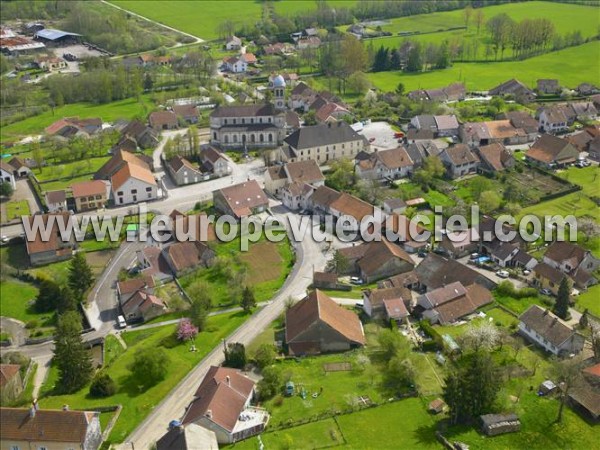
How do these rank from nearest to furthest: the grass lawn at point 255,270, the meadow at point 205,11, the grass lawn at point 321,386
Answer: the grass lawn at point 321,386 → the grass lawn at point 255,270 → the meadow at point 205,11

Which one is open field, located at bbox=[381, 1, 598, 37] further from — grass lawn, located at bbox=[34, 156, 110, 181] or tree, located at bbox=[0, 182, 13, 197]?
tree, located at bbox=[0, 182, 13, 197]

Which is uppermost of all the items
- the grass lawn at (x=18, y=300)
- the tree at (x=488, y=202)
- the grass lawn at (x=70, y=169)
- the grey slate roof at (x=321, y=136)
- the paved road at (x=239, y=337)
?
the grey slate roof at (x=321, y=136)

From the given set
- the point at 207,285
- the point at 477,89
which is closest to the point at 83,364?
the point at 207,285

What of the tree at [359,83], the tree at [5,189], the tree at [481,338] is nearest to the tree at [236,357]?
the tree at [481,338]

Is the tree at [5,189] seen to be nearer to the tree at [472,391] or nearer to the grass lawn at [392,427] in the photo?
the grass lawn at [392,427]

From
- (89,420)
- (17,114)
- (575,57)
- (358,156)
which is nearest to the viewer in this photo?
(89,420)

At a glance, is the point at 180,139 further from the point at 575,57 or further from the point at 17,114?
the point at 575,57
